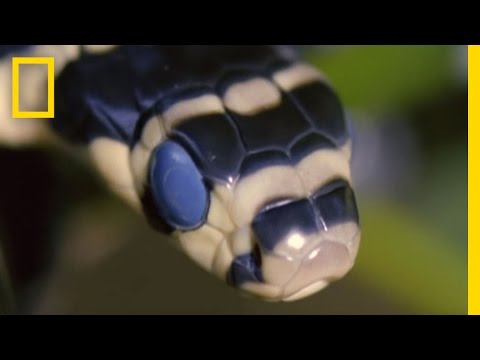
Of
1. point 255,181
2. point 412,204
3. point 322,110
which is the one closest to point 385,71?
point 412,204

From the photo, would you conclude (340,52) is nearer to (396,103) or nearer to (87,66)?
(396,103)

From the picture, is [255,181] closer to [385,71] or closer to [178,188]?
[178,188]

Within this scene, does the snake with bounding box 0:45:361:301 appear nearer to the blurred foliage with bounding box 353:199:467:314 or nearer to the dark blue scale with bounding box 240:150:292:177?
the dark blue scale with bounding box 240:150:292:177
